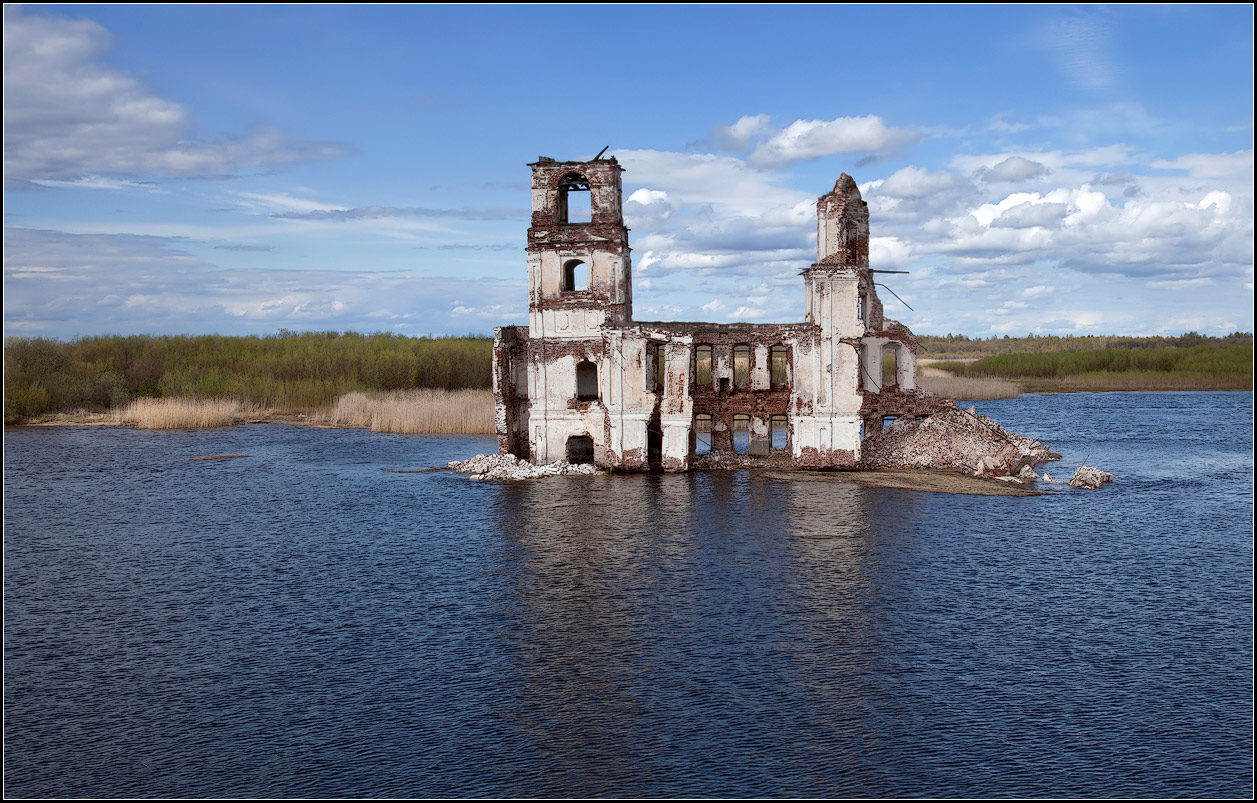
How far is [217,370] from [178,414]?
12.9m

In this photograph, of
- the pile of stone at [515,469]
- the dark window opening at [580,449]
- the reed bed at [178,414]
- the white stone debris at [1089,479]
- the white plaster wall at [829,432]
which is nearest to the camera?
the white stone debris at [1089,479]

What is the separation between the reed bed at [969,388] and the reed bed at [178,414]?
137 ft

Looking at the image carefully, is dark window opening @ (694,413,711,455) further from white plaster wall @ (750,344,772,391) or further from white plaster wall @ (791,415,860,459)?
white plaster wall @ (791,415,860,459)

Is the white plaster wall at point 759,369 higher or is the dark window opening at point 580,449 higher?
the white plaster wall at point 759,369

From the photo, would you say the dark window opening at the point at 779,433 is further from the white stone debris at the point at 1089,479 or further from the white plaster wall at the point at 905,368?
the white stone debris at the point at 1089,479

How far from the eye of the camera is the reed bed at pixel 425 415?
48.6 meters

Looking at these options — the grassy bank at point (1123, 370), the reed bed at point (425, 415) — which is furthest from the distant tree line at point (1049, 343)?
the reed bed at point (425, 415)

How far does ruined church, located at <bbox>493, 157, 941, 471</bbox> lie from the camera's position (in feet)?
107

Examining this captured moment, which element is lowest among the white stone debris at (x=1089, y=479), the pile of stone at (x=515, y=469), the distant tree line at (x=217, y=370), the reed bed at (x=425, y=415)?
the white stone debris at (x=1089, y=479)

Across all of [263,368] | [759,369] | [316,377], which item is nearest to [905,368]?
[759,369]

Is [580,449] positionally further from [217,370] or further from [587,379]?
[217,370]

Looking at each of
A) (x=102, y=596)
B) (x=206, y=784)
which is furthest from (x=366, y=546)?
(x=206, y=784)

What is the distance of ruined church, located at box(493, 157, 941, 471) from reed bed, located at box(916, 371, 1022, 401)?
99.5 feet

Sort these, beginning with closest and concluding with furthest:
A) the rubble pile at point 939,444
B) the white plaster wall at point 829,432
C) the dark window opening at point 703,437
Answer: the white plaster wall at point 829,432
the rubble pile at point 939,444
the dark window opening at point 703,437
